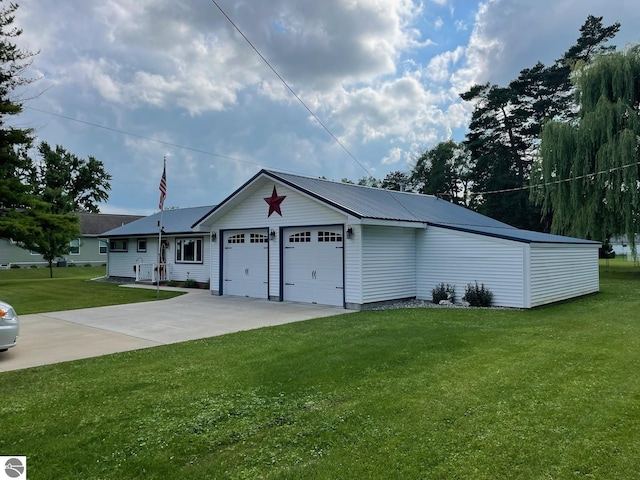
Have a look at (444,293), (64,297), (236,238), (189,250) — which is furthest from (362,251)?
(64,297)

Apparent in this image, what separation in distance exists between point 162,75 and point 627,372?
1904 centimetres

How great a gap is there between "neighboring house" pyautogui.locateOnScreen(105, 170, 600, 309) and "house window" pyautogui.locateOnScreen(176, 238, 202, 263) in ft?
11.1

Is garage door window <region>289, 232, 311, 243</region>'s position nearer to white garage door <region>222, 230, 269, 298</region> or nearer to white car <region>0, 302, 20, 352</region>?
white garage door <region>222, 230, 269, 298</region>

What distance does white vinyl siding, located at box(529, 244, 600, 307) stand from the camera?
1223 cm

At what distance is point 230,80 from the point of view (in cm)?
1772

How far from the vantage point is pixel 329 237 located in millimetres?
13445

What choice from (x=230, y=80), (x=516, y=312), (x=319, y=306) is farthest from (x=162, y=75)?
(x=516, y=312)

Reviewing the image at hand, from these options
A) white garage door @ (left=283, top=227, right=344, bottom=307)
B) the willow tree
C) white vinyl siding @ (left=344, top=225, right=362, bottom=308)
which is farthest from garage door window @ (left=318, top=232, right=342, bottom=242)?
the willow tree

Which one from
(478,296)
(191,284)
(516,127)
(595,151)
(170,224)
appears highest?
(516,127)

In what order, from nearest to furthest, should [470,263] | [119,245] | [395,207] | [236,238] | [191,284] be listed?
[470,263] → [395,207] → [236,238] → [191,284] → [119,245]

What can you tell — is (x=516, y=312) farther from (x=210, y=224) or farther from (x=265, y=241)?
(x=210, y=224)

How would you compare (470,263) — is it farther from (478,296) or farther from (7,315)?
(7,315)

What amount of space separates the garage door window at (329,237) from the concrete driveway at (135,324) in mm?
2047

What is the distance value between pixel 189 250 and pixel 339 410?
17698 mm
